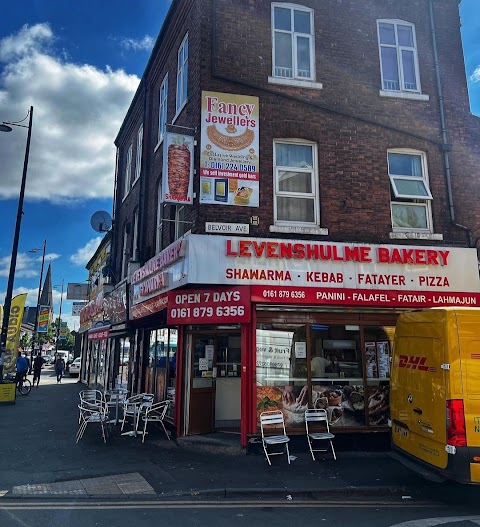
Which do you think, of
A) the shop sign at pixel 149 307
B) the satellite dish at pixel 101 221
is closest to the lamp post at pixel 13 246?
the satellite dish at pixel 101 221

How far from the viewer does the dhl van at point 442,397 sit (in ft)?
18.1

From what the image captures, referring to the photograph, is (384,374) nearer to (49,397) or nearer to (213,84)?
(213,84)

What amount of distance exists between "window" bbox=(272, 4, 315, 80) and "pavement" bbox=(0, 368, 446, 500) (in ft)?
26.4

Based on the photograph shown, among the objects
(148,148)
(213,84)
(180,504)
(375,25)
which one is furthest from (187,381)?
(375,25)

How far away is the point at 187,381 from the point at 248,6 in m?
8.54

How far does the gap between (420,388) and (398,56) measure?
28.1 ft

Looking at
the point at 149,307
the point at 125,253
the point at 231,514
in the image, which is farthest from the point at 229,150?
the point at 125,253

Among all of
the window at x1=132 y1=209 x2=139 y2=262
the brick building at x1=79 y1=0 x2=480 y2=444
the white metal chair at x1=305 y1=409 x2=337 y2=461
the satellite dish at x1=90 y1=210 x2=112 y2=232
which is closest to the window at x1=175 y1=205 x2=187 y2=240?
the brick building at x1=79 y1=0 x2=480 y2=444

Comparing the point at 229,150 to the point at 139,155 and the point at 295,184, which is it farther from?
the point at 139,155

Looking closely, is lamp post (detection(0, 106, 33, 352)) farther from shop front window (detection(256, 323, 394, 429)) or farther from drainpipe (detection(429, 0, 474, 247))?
drainpipe (detection(429, 0, 474, 247))

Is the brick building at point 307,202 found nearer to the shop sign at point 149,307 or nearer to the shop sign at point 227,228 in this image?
the shop sign at point 227,228

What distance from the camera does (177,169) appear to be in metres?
9.39

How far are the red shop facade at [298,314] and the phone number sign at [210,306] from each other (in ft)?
0.07

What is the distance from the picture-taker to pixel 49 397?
18641 millimetres
